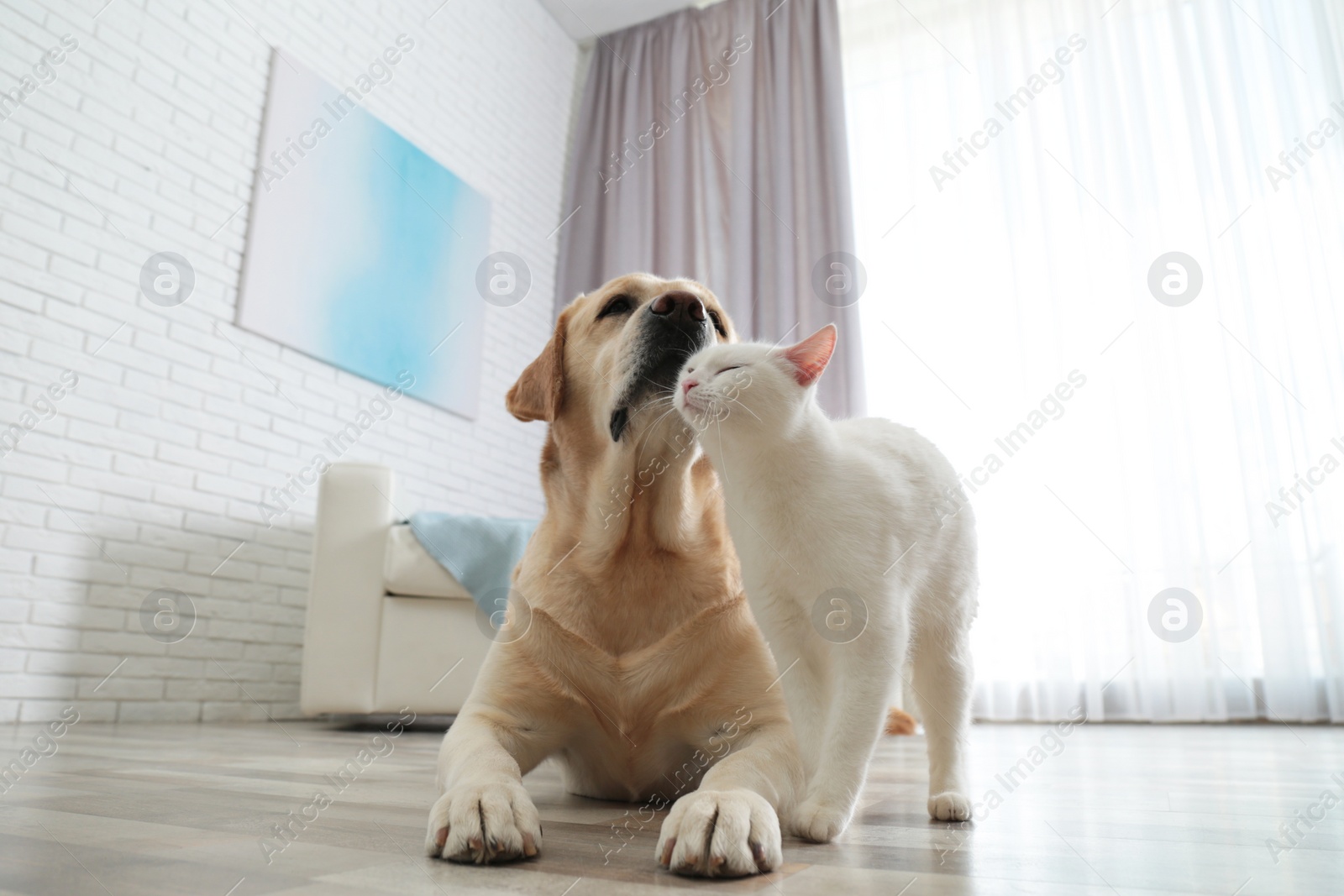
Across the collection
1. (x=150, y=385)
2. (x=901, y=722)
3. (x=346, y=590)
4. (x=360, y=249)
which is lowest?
(x=901, y=722)

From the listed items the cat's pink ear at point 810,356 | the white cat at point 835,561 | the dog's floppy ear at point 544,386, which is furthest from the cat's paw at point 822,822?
the dog's floppy ear at point 544,386

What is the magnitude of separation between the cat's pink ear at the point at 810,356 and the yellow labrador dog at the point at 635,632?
0.30 m

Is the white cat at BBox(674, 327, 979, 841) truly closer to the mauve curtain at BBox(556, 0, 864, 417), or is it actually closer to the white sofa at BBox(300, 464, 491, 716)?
the white sofa at BBox(300, 464, 491, 716)

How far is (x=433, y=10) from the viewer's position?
477 centimetres

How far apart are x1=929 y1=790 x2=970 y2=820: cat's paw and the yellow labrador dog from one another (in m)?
0.18

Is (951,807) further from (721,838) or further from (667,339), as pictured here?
(667,339)

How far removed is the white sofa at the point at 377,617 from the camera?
297 cm

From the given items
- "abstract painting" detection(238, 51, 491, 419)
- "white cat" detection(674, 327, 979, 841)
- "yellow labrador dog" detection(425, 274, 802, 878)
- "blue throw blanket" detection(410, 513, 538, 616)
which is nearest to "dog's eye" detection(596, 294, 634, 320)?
"yellow labrador dog" detection(425, 274, 802, 878)

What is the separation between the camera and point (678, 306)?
1.44 m

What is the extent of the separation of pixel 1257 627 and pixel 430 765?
129 inches

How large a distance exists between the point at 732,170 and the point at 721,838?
4753 millimetres

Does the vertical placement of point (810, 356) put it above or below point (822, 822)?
above

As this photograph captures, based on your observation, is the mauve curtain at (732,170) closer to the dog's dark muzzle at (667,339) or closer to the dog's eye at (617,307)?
the dog's eye at (617,307)

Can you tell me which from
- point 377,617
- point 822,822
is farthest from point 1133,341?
point 822,822
